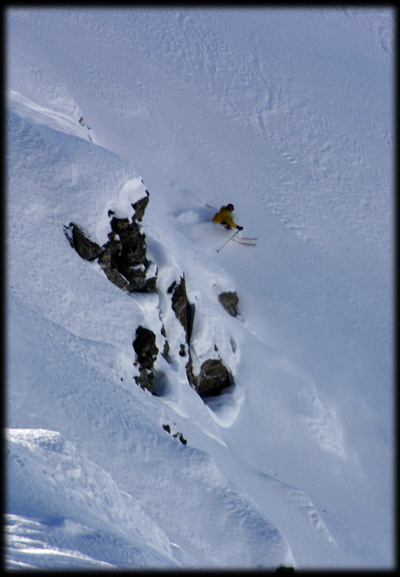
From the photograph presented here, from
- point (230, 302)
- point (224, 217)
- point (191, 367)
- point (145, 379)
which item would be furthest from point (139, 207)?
point (224, 217)

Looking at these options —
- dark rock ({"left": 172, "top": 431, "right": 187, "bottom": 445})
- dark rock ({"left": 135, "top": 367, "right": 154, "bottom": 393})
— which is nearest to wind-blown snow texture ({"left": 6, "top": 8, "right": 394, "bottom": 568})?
dark rock ({"left": 172, "top": 431, "right": 187, "bottom": 445})

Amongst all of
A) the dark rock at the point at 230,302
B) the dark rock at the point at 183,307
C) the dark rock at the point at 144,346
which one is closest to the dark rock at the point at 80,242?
the dark rock at the point at 144,346

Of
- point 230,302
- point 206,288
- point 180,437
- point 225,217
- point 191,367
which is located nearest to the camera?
point 180,437

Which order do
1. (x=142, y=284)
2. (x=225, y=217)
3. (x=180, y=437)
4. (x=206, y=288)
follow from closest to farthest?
(x=180, y=437) → (x=142, y=284) → (x=206, y=288) → (x=225, y=217)

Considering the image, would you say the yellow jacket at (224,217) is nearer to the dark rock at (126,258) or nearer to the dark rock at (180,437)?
the dark rock at (126,258)

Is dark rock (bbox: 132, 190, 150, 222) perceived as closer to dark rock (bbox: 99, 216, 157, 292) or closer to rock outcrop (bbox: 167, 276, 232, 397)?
dark rock (bbox: 99, 216, 157, 292)

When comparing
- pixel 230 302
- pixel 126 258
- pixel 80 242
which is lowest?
pixel 80 242

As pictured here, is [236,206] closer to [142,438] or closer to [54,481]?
[142,438]

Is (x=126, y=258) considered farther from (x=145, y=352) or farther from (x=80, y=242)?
(x=145, y=352)
